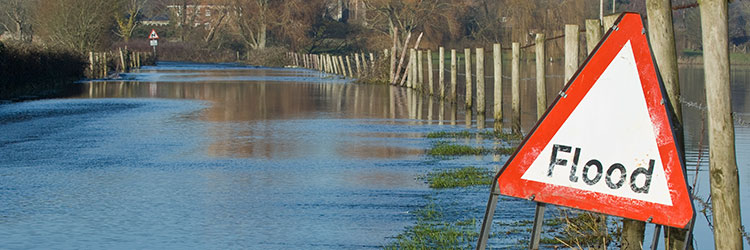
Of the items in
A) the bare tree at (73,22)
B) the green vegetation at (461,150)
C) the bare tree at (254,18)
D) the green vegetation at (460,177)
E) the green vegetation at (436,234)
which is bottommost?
the green vegetation at (436,234)

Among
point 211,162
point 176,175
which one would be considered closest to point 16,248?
point 176,175

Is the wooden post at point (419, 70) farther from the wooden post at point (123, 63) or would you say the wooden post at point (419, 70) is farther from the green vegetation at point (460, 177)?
the wooden post at point (123, 63)

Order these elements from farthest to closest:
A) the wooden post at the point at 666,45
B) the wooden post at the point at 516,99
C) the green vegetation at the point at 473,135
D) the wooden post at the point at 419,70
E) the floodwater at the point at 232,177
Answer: the wooden post at the point at 419,70, the wooden post at the point at 516,99, the green vegetation at the point at 473,135, the floodwater at the point at 232,177, the wooden post at the point at 666,45

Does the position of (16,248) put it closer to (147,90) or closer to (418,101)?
(418,101)

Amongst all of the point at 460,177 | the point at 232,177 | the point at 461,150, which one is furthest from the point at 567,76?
the point at 232,177

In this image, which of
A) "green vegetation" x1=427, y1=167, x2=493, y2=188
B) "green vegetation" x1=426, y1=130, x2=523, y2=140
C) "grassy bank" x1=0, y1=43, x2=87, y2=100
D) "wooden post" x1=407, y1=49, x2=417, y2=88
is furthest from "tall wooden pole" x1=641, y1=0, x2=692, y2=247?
"wooden post" x1=407, y1=49, x2=417, y2=88

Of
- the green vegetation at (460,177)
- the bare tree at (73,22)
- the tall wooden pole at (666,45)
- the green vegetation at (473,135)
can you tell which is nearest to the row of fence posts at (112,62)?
the bare tree at (73,22)

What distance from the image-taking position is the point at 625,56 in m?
5.70

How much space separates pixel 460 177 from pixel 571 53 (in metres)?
1.90

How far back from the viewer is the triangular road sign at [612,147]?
5.44 m

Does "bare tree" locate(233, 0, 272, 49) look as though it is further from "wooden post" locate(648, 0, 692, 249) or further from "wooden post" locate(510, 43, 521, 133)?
"wooden post" locate(648, 0, 692, 249)

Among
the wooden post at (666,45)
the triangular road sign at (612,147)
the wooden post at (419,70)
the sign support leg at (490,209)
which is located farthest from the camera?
the wooden post at (419,70)

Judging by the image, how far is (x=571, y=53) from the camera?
41.7ft

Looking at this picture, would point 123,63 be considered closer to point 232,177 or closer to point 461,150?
point 461,150
